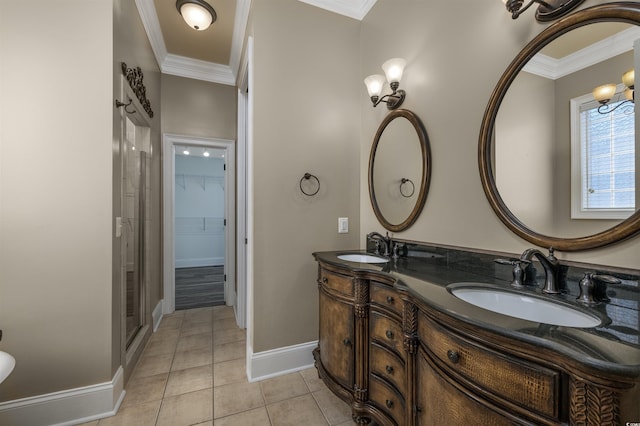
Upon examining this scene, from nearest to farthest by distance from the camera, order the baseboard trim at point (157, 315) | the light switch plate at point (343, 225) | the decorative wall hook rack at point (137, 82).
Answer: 1. the decorative wall hook rack at point (137, 82)
2. the light switch plate at point (343, 225)
3. the baseboard trim at point (157, 315)

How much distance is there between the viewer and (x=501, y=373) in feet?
2.37

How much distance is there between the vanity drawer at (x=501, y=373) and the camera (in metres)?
0.63

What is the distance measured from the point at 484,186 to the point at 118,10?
2.49m

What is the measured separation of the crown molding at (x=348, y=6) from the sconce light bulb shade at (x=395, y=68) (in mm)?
802

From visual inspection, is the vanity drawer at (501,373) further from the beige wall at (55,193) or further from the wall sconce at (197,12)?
the wall sconce at (197,12)

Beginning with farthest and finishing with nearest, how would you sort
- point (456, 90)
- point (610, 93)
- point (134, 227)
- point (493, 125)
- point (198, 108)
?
1. point (198, 108)
2. point (134, 227)
3. point (456, 90)
4. point (493, 125)
5. point (610, 93)

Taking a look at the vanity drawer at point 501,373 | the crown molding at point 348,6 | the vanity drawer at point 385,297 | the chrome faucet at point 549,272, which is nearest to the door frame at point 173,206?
the crown molding at point 348,6

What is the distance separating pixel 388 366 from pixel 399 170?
4.12 ft

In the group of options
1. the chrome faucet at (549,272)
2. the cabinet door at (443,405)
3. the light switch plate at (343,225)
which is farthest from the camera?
the light switch plate at (343,225)

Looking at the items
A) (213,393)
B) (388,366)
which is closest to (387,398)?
(388,366)

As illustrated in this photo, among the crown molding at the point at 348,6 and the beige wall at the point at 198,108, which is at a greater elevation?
the crown molding at the point at 348,6

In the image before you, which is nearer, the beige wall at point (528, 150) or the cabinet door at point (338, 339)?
the beige wall at point (528, 150)

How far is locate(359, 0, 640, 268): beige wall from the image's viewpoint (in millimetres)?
1294

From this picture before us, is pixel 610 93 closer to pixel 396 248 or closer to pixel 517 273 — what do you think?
pixel 517 273
